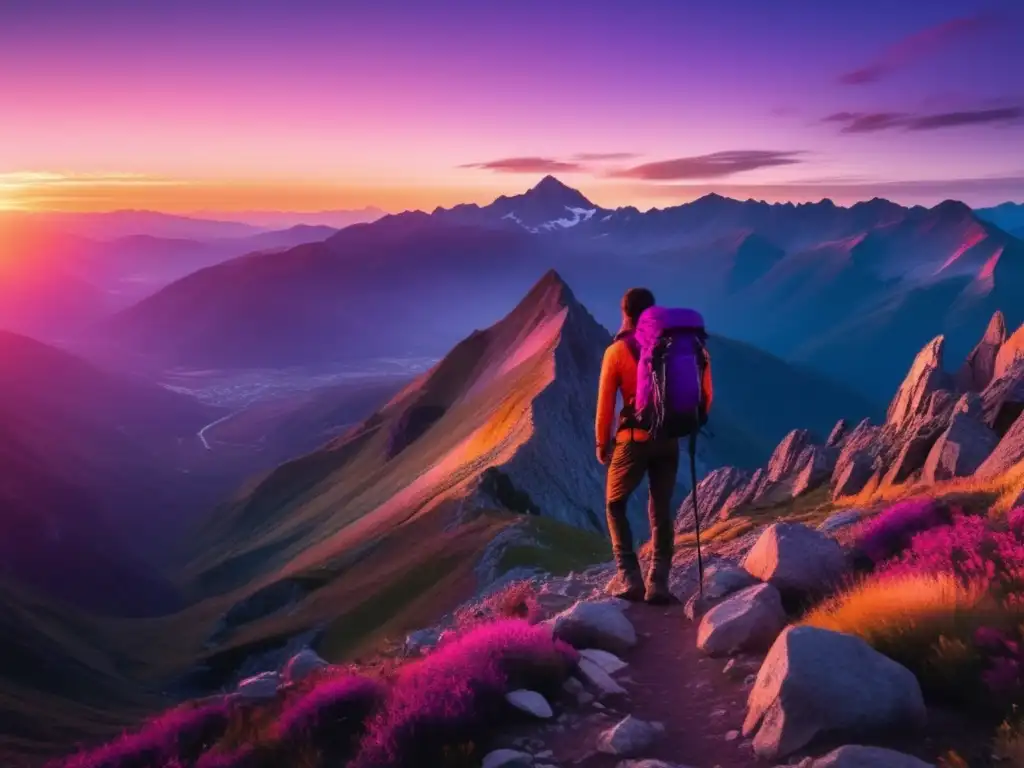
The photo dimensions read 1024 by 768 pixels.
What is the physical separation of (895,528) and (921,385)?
107 feet

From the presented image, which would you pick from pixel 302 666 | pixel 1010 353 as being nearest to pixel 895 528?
pixel 302 666

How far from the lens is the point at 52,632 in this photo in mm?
91000

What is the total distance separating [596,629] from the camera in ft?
39.4

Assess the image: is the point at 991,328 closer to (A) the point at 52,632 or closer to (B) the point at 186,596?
(A) the point at 52,632

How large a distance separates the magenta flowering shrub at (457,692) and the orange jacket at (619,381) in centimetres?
349

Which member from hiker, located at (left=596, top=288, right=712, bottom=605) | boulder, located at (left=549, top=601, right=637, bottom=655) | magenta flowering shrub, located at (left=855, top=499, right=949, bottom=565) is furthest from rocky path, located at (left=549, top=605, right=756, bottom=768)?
magenta flowering shrub, located at (left=855, top=499, right=949, bottom=565)

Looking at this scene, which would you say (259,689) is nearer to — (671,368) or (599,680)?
(599,680)

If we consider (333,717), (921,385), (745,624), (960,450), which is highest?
(745,624)

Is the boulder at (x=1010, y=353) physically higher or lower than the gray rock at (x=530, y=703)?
higher

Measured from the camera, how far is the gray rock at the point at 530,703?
9.73 meters

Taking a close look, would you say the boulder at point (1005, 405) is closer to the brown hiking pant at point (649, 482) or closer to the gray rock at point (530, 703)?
the brown hiking pant at point (649, 482)

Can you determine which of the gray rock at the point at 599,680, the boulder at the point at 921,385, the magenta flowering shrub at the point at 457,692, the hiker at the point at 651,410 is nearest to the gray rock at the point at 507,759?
the magenta flowering shrub at the point at 457,692

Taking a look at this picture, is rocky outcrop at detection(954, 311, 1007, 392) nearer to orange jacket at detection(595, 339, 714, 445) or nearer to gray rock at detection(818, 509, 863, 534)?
gray rock at detection(818, 509, 863, 534)

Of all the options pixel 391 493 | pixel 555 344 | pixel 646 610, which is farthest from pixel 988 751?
pixel 555 344
